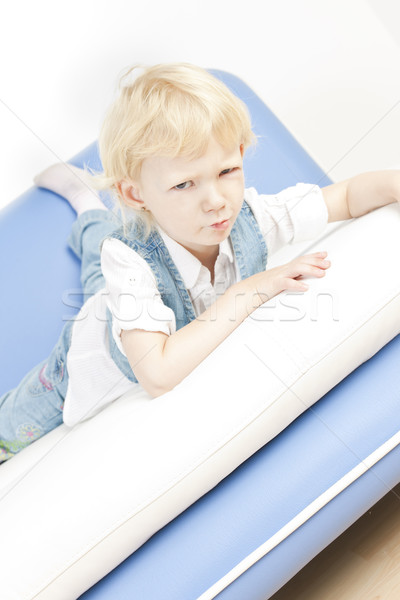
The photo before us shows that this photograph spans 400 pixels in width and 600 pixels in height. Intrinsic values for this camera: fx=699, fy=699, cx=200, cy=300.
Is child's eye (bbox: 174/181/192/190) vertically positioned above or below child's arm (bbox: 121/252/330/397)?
above

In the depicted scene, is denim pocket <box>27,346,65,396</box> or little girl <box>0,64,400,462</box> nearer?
little girl <box>0,64,400,462</box>

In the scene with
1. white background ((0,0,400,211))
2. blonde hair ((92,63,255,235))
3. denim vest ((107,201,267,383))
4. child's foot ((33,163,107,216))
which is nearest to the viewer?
blonde hair ((92,63,255,235))

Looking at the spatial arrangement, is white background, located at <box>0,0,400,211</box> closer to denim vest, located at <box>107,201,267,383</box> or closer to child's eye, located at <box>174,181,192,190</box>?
denim vest, located at <box>107,201,267,383</box>

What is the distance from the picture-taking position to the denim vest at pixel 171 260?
2.55 feet

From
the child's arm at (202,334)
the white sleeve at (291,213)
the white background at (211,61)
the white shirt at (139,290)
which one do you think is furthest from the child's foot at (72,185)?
the child's arm at (202,334)

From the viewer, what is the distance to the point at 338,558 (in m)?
0.70

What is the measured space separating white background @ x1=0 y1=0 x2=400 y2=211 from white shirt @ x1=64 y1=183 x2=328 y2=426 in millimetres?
470

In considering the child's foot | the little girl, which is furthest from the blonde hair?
the child's foot

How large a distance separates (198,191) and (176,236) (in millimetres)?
76

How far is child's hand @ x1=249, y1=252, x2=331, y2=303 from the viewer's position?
67 centimetres

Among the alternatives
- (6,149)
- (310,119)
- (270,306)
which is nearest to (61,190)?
(6,149)

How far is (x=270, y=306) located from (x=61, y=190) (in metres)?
0.61

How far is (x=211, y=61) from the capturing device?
1402 mm

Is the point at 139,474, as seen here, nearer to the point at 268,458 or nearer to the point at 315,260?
the point at 268,458
